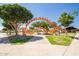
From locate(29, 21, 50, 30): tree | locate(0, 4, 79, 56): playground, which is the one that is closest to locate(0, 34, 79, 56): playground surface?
locate(0, 4, 79, 56): playground

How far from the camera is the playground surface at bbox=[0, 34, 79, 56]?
2.40 meters

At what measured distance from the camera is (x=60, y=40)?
2508 millimetres

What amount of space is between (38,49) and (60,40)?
0.30m

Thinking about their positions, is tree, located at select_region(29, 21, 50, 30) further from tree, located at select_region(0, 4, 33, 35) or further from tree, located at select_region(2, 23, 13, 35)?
tree, located at select_region(2, 23, 13, 35)

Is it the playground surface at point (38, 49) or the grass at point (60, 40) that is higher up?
the grass at point (60, 40)

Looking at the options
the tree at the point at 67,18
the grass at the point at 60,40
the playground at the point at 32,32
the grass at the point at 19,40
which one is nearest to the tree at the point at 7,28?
the playground at the point at 32,32

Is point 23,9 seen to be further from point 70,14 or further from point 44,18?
point 70,14

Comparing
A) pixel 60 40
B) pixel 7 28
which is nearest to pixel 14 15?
pixel 7 28

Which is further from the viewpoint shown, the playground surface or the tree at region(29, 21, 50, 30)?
the tree at region(29, 21, 50, 30)

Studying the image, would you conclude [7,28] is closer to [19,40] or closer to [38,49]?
[19,40]

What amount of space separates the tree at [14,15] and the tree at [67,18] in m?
0.38

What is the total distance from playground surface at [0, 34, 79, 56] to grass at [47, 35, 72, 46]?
1.7 inches

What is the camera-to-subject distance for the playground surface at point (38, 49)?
240 cm

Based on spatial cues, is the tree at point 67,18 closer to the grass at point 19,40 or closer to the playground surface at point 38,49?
the playground surface at point 38,49
